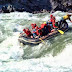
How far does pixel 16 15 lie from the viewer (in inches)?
672

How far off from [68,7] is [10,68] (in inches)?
531

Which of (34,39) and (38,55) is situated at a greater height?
(34,39)

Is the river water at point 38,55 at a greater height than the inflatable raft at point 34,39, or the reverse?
the inflatable raft at point 34,39

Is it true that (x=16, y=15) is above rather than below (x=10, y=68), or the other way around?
above

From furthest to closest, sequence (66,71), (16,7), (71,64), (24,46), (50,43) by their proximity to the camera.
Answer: (16,7)
(24,46)
(50,43)
(71,64)
(66,71)

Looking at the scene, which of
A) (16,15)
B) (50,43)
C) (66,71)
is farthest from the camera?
(16,15)

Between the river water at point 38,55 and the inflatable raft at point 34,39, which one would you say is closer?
the river water at point 38,55

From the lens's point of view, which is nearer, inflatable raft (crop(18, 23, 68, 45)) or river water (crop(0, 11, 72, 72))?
river water (crop(0, 11, 72, 72))

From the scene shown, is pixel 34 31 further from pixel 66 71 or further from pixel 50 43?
pixel 66 71

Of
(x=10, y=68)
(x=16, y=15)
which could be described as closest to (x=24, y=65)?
(x=10, y=68)

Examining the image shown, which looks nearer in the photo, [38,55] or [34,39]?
[38,55]

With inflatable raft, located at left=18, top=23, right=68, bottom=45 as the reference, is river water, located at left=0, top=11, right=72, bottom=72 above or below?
below

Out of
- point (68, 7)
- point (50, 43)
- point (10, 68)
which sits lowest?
point (10, 68)

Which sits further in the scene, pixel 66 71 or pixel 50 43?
pixel 50 43
